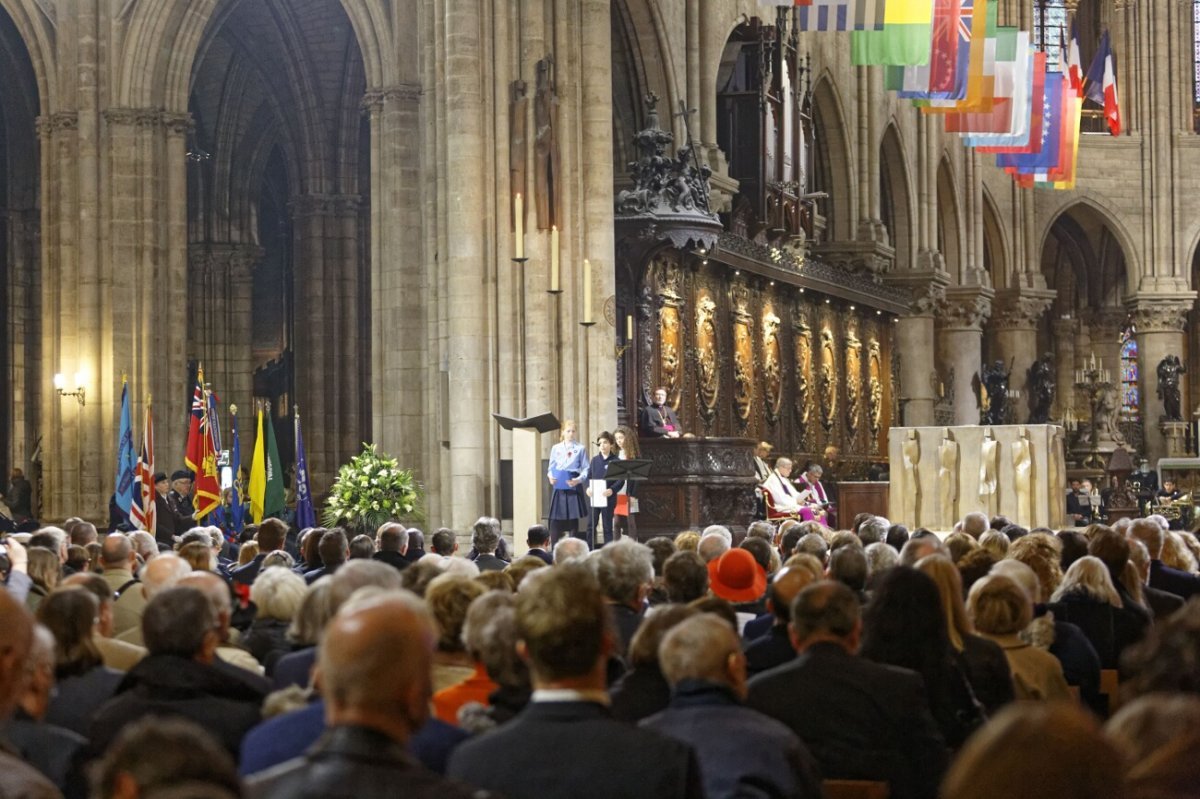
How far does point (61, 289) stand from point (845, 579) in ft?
62.4

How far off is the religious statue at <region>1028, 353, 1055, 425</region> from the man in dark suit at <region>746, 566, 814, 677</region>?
36.3 m

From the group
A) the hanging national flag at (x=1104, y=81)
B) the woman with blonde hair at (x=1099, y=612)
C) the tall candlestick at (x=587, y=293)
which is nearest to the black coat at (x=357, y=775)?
the woman with blonde hair at (x=1099, y=612)

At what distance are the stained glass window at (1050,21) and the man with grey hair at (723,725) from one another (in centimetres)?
4252

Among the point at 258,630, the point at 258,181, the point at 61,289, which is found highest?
the point at 258,181

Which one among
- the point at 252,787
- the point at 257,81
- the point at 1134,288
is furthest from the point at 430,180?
the point at 1134,288

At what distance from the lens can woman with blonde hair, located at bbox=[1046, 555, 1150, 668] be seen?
7.97m

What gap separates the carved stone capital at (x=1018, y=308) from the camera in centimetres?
4406

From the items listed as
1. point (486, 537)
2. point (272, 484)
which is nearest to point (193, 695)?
point (486, 537)

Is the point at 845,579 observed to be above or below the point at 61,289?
below

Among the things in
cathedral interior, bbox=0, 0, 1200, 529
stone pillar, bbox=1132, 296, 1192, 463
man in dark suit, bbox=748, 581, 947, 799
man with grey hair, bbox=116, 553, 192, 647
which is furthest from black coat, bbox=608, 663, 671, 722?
stone pillar, bbox=1132, 296, 1192, 463

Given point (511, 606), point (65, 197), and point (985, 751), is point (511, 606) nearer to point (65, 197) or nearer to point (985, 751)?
point (985, 751)

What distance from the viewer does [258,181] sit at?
35.2m

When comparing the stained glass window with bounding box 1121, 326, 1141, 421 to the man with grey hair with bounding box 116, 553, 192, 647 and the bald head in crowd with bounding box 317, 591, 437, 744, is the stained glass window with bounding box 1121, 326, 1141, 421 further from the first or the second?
the bald head in crowd with bounding box 317, 591, 437, 744

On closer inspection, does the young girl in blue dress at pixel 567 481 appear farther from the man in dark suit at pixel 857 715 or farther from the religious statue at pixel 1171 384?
the religious statue at pixel 1171 384
